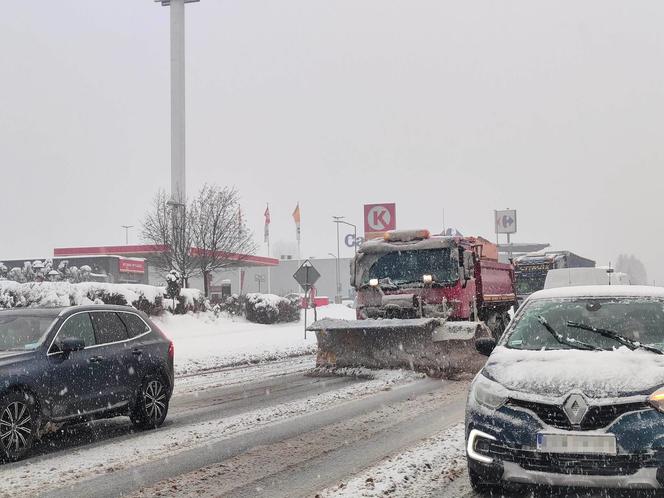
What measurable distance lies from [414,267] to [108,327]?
883 cm

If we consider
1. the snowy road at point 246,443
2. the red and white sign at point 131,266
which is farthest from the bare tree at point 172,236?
the snowy road at point 246,443

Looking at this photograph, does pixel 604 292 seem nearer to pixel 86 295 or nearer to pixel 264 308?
pixel 86 295

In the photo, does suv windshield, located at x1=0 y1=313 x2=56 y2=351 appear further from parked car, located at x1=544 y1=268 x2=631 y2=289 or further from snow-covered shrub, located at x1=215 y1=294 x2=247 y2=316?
snow-covered shrub, located at x1=215 y1=294 x2=247 y2=316

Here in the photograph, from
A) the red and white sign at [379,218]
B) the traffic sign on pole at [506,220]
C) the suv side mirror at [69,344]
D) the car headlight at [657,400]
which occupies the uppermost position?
the traffic sign on pole at [506,220]

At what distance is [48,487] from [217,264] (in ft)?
102

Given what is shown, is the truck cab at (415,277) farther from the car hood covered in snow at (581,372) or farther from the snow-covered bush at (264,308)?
the snow-covered bush at (264,308)

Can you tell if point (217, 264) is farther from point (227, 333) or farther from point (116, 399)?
point (116, 399)

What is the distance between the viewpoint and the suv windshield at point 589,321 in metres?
5.97

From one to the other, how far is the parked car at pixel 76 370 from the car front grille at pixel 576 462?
4555 millimetres

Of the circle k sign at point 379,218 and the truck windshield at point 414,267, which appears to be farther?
the circle k sign at point 379,218

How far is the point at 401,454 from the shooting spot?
7.06 meters

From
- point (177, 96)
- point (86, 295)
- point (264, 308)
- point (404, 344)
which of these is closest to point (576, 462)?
point (404, 344)

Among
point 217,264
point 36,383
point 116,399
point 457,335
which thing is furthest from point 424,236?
point 217,264

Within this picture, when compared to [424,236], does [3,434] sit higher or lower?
lower
